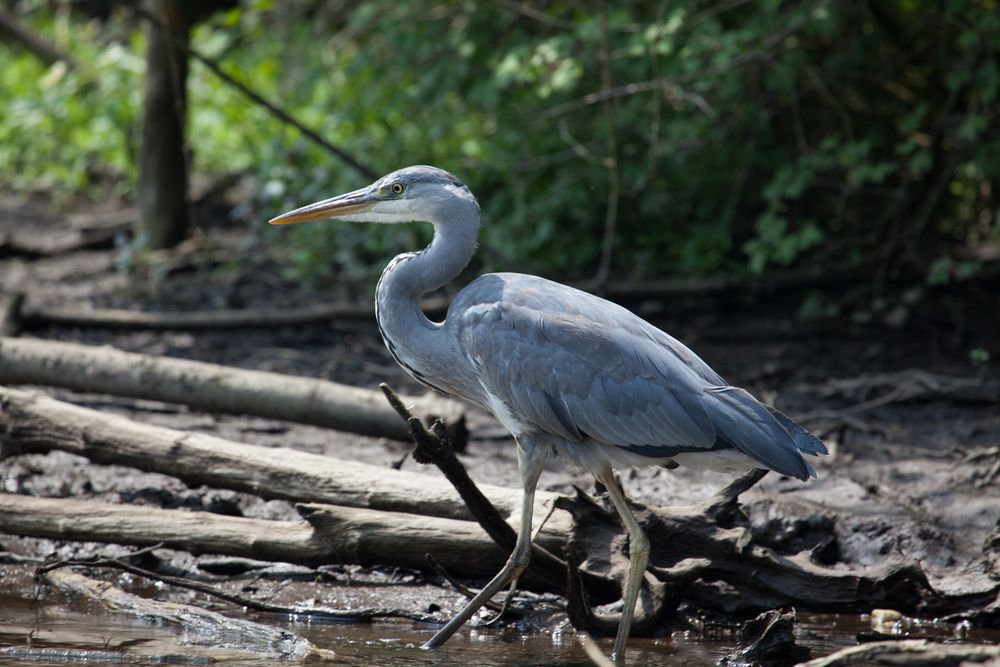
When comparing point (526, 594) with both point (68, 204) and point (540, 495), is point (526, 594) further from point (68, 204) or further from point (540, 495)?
point (68, 204)

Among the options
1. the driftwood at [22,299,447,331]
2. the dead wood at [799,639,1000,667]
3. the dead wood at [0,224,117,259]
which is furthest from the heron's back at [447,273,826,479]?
the dead wood at [0,224,117,259]

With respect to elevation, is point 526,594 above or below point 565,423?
below

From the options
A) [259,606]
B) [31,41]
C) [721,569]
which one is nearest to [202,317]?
[259,606]

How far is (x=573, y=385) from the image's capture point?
4598mm

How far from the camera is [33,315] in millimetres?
7988

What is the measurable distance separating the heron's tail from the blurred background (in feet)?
11.0

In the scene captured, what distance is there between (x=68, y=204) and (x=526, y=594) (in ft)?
30.4

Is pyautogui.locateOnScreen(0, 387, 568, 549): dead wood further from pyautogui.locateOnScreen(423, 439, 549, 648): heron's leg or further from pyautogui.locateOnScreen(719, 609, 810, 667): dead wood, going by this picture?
pyautogui.locateOnScreen(719, 609, 810, 667): dead wood

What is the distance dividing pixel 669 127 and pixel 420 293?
4166mm

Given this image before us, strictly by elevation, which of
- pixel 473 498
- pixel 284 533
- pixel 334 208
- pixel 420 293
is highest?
pixel 334 208

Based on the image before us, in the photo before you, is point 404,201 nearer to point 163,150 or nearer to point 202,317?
point 202,317

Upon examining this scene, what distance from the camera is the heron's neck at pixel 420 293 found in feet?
15.8

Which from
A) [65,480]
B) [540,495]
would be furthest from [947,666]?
[65,480]

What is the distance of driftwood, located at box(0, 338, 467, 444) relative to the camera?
6.20m
